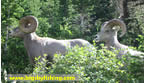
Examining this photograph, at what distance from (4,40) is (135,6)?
9.19m

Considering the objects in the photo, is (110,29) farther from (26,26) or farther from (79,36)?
(79,36)

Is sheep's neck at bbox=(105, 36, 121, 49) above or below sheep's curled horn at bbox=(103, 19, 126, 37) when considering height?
below

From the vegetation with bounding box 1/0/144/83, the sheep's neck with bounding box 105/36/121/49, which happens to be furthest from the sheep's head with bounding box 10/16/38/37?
the sheep's neck with bounding box 105/36/121/49

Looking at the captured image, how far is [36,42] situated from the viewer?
10.9 meters

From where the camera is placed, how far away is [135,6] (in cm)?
798

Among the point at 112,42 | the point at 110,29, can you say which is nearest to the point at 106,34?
the point at 110,29

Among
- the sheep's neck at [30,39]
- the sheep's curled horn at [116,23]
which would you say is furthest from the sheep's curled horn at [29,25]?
the sheep's curled horn at [116,23]

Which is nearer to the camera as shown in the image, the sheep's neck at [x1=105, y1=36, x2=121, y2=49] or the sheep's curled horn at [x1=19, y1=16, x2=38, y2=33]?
the sheep's neck at [x1=105, y1=36, x2=121, y2=49]

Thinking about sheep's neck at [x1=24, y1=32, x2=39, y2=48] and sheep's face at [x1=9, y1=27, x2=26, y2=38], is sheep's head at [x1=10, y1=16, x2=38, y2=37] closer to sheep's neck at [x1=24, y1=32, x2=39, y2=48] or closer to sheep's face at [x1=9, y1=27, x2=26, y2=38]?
sheep's face at [x1=9, y1=27, x2=26, y2=38]

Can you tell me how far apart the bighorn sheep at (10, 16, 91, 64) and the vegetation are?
0.74 meters

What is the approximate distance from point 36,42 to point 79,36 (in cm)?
828

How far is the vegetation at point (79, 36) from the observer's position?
197 inches

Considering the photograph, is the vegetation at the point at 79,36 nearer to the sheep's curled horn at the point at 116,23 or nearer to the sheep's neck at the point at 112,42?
the sheep's curled horn at the point at 116,23

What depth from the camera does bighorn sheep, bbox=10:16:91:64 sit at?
1039cm
